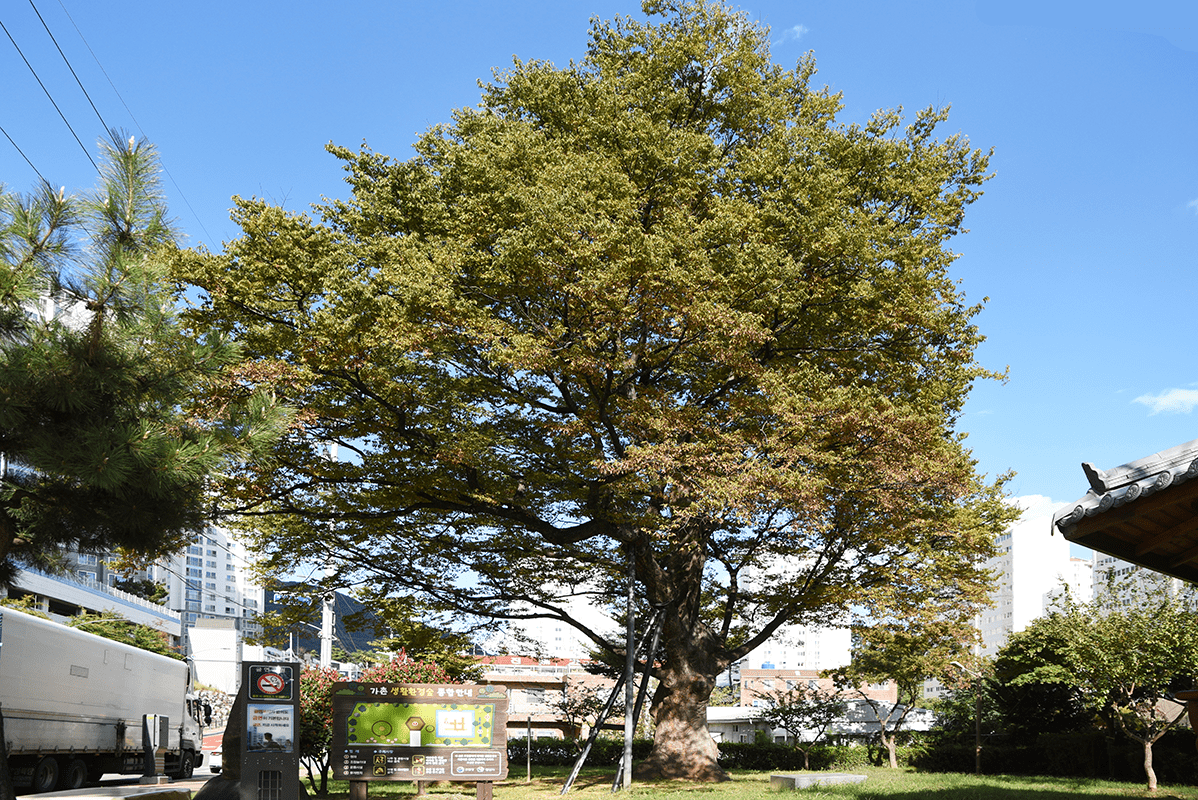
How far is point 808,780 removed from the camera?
15609 mm

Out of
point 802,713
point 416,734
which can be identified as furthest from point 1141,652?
point 416,734

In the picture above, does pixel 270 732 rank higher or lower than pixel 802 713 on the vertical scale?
higher

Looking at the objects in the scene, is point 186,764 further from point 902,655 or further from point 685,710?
point 902,655

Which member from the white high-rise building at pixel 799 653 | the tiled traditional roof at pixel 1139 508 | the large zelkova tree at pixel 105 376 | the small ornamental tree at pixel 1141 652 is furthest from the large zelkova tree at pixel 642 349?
the white high-rise building at pixel 799 653

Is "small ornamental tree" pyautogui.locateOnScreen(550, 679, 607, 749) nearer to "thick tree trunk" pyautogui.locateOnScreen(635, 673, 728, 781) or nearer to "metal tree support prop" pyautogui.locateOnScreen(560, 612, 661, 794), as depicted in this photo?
"thick tree trunk" pyautogui.locateOnScreen(635, 673, 728, 781)

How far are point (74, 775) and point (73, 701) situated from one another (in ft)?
6.49

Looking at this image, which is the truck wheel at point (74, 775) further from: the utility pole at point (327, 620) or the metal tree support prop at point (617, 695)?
the metal tree support prop at point (617, 695)

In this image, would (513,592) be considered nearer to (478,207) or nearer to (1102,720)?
(478,207)

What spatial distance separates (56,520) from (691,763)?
46.6 feet

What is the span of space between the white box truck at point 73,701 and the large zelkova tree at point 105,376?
780cm

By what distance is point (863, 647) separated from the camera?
26.3 meters

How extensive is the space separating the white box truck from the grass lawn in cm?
514

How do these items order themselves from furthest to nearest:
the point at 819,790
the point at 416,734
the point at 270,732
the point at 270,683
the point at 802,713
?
the point at 802,713
the point at 819,790
the point at 416,734
the point at 270,683
the point at 270,732

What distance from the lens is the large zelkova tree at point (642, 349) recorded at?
50.2 feet
